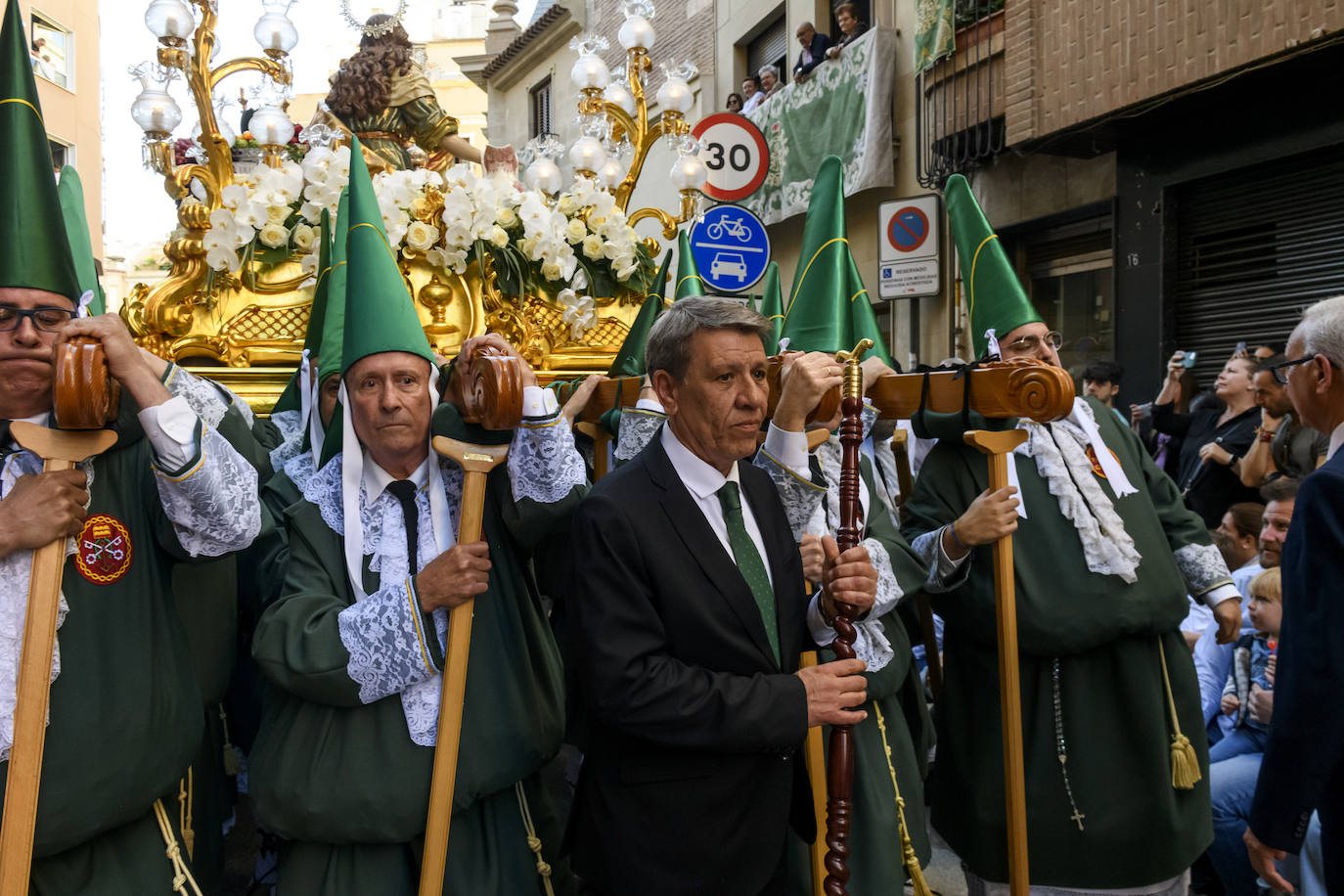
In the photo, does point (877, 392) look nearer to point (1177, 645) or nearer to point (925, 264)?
point (1177, 645)

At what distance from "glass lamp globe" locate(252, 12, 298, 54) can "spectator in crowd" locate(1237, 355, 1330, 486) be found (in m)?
4.49

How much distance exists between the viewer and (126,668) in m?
2.09

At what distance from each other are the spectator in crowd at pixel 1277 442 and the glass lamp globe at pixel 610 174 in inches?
120

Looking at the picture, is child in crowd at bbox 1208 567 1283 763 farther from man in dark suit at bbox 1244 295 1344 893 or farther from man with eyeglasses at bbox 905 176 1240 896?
man in dark suit at bbox 1244 295 1344 893

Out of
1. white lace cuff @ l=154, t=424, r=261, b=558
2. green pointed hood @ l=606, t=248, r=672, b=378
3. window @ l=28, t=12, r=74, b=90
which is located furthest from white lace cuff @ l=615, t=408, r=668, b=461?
window @ l=28, t=12, r=74, b=90

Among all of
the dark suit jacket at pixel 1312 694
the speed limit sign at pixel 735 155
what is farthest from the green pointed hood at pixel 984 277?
the speed limit sign at pixel 735 155

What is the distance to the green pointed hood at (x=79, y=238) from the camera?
251cm

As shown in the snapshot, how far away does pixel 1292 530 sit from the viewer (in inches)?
83.0

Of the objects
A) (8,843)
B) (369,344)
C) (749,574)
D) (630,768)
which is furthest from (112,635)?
(749,574)

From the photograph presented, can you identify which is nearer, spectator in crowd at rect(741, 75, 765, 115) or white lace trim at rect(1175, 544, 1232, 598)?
white lace trim at rect(1175, 544, 1232, 598)

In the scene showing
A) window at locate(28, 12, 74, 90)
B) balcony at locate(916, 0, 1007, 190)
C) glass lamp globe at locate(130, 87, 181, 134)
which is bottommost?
glass lamp globe at locate(130, 87, 181, 134)

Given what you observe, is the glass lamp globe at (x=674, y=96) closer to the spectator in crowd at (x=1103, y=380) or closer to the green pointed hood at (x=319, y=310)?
the green pointed hood at (x=319, y=310)

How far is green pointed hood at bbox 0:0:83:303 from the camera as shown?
205cm

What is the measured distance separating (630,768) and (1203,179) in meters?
7.66
